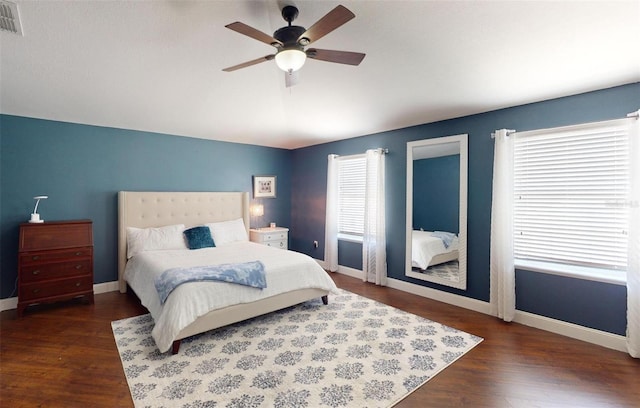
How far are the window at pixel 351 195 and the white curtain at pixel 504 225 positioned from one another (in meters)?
2.09

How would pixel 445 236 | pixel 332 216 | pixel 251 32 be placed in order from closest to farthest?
1. pixel 251 32
2. pixel 445 236
3. pixel 332 216

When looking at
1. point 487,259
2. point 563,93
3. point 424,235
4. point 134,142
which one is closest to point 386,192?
point 424,235

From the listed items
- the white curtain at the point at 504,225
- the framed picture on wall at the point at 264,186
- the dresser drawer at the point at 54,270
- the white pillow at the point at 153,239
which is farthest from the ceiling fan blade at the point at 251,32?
the framed picture on wall at the point at 264,186

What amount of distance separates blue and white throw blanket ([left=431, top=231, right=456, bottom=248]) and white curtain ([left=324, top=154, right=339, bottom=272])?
70.4 inches

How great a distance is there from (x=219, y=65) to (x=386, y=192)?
2959 millimetres

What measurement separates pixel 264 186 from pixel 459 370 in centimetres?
449

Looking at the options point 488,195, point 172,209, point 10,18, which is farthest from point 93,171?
point 488,195

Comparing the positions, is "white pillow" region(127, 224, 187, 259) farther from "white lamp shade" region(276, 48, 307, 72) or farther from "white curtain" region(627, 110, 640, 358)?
"white curtain" region(627, 110, 640, 358)

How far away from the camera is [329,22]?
166 centimetres

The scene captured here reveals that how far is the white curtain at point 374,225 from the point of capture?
4.61 metres

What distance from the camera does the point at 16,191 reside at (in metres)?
3.65

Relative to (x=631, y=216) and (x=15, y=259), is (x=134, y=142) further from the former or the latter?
(x=631, y=216)

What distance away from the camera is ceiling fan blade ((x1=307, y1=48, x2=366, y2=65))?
1.99 m

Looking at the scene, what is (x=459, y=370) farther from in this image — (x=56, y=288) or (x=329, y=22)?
(x=56, y=288)
